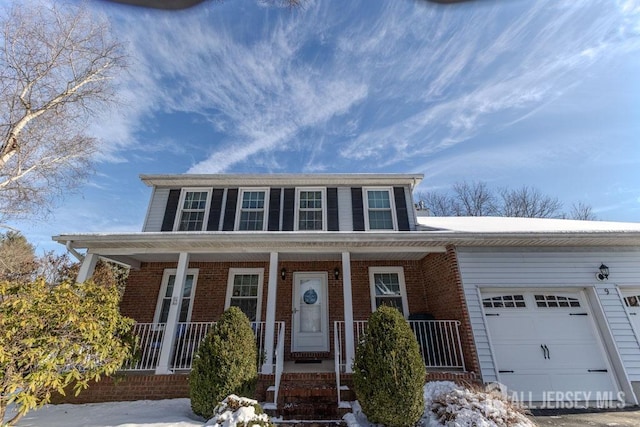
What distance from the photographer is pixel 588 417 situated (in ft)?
15.7

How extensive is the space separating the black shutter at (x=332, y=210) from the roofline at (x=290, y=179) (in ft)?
1.12

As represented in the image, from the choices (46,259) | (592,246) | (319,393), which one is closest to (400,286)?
(319,393)

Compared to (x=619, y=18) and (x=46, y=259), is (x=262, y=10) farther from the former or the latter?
(x=46, y=259)

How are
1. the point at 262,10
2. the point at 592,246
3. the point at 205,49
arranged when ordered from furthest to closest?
the point at 205,49 < the point at 592,246 < the point at 262,10

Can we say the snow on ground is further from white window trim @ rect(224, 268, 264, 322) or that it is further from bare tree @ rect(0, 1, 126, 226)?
bare tree @ rect(0, 1, 126, 226)

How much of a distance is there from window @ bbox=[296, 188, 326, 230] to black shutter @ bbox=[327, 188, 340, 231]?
165mm

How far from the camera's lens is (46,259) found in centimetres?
1315

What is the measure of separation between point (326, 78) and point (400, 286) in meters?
6.67

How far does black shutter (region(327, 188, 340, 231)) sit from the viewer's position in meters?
8.56

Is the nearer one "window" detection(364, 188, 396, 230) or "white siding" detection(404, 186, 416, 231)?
"white siding" detection(404, 186, 416, 231)

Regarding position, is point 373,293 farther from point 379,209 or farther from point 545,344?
point 545,344

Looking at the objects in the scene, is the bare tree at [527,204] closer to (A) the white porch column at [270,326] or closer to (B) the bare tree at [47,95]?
(A) the white porch column at [270,326]

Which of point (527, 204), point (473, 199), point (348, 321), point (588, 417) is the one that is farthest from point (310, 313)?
point (527, 204)

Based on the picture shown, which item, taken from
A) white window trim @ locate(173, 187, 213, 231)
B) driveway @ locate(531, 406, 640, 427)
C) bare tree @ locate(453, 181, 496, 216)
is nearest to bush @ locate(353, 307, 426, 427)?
driveway @ locate(531, 406, 640, 427)
